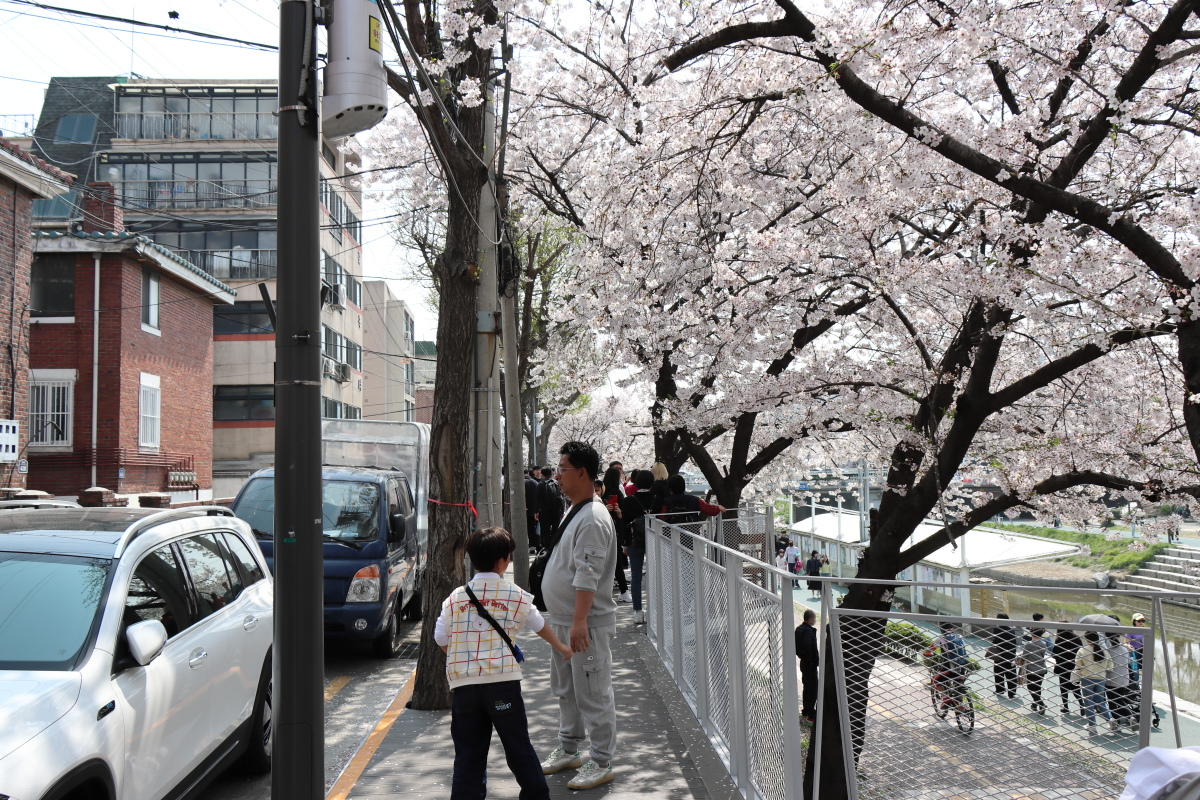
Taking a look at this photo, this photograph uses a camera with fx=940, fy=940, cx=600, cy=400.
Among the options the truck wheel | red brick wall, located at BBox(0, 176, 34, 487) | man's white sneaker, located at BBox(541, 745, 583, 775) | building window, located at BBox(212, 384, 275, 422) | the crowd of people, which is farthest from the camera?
building window, located at BBox(212, 384, 275, 422)

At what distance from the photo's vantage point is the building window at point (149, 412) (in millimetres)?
22906

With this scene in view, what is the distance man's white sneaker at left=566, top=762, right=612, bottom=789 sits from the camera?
5.37 metres

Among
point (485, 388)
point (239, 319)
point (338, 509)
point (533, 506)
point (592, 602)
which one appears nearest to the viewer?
point (592, 602)

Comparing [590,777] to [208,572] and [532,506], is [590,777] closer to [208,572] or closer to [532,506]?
[208,572]

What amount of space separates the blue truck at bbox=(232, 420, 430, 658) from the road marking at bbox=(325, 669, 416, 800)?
178cm

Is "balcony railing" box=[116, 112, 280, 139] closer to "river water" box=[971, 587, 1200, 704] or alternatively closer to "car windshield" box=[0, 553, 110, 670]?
"river water" box=[971, 587, 1200, 704]

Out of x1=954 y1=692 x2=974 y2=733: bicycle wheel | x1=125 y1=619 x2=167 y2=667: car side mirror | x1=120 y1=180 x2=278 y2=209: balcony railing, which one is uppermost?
x1=120 y1=180 x2=278 y2=209: balcony railing

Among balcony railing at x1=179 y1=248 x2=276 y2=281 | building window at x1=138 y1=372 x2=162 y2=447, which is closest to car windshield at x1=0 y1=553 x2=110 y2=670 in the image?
building window at x1=138 y1=372 x2=162 y2=447

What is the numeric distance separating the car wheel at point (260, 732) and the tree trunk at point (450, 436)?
140 cm

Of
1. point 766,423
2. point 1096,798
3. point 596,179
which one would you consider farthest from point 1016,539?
point 1096,798

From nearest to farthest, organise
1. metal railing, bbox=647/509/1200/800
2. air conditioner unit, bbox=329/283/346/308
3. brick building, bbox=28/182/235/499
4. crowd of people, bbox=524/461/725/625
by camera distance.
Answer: metal railing, bbox=647/509/1200/800
crowd of people, bbox=524/461/725/625
brick building, bbox=28/182/235/499
air conditioner unit, bbox=329/283/346/308

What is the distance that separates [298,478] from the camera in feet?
12.7

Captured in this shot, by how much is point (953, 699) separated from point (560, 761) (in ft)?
8.87

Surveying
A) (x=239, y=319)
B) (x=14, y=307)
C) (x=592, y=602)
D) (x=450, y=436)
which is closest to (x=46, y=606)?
(x=592, y=602)
